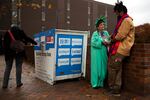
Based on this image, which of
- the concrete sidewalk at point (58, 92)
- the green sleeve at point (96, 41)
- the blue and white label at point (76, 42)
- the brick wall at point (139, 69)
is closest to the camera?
the brick wall at point (139, 69)

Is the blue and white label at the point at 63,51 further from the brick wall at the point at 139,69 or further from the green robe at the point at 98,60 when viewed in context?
the brick wall at the point at 139,69

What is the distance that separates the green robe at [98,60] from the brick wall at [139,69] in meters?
0.70

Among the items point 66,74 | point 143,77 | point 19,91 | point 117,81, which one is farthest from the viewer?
point 66,74

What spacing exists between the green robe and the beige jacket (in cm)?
77

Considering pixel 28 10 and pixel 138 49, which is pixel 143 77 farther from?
pixel 28 10

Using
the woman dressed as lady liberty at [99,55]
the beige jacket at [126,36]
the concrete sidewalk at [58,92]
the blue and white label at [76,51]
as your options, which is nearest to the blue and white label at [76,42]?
the blue and white label at [76,51]

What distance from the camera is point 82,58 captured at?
24.0 ft

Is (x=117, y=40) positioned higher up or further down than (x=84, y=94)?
higher up

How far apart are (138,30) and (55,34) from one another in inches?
85.4

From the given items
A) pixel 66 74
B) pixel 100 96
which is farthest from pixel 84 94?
pixel 66 74

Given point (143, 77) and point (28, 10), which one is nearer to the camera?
point (143, 77)

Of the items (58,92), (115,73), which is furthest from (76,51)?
(115,73)

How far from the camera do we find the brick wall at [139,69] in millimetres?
5417

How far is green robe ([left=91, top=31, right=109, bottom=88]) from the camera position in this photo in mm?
6316
